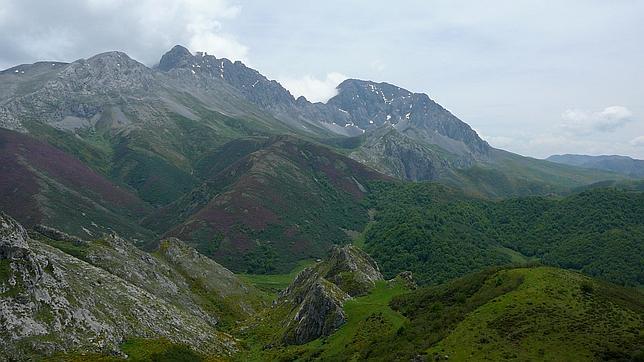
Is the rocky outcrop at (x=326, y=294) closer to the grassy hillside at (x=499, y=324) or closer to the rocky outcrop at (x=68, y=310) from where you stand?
the grassy hillside at (x=499, y=324)

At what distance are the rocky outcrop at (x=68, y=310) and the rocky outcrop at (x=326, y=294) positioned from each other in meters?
12.7

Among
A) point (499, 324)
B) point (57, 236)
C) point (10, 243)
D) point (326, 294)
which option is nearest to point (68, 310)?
point (10, 243)

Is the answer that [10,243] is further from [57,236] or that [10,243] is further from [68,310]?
[57,236]

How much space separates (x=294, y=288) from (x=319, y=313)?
37.5 meters

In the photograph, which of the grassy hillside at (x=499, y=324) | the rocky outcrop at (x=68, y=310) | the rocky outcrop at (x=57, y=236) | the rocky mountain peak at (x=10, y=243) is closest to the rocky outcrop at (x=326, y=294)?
the grassy hillside at (x=499, y=324)

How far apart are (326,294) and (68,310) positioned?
3418 cm

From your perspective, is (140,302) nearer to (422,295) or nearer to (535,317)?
(422,295)

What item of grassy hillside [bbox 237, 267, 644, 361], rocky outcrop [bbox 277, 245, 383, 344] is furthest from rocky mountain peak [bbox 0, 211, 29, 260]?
rocky outcrop [bbox 277, 245, 383, 344]

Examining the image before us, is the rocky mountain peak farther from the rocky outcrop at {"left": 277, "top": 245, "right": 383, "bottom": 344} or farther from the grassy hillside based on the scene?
the rocky outcrop at {"left": 277, "top": 245, "right": 383, "bottom": 344}

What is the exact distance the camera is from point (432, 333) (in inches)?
2003

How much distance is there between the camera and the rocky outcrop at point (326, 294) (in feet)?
233

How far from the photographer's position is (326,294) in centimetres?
7206

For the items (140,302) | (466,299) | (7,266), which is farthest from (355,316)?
(7,266)

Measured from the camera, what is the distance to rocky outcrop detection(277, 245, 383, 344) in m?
71.1
